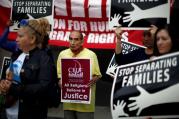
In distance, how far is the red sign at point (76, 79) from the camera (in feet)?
16.2

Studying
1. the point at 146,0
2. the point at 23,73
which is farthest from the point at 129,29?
the point at 23,73

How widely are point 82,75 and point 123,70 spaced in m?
2.12

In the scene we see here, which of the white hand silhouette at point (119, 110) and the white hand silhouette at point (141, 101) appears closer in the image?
the white hand silhouette at point (141, 101)

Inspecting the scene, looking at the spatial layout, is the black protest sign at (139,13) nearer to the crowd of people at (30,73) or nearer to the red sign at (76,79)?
the red sign at (76,79)

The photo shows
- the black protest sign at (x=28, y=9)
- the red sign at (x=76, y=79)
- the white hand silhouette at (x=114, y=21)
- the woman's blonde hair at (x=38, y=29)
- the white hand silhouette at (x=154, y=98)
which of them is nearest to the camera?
the white hand silhouette at (x=154, y=98)

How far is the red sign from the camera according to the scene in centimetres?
495

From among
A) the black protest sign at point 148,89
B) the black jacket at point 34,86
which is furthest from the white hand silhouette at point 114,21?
the black protest sign at point 148,89

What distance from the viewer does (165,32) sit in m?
2.79

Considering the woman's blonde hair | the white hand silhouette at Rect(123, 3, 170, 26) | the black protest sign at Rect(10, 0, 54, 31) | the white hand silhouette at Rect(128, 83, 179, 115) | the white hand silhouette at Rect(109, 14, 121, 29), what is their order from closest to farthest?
the white hand silhouette at Rect(128, 83, 179, 115), the woman's blonde hair, the white hand silhouette at Rect(123, 3, 170, 26), the white hand silhouette at Rect(109, 14, 121, 29), the black protest sign at Rect(10, 0, 54, 31)

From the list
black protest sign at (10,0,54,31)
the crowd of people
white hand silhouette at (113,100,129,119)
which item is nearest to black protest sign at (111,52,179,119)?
white hand silhouette at (113,100,129,119)

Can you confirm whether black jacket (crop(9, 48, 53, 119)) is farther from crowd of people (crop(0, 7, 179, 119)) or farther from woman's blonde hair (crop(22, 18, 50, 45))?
woman's blonde hair (crop(22, 18, 50, 45))

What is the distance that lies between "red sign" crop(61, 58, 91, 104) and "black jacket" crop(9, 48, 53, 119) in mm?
1535

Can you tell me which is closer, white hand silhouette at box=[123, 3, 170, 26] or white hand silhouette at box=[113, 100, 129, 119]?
white hand silhouette at box=[113, 100, 129, 119]

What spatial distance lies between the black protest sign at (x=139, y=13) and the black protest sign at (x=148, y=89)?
9.74ft
